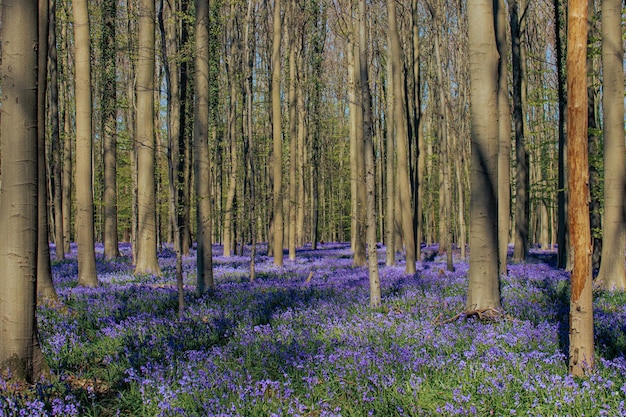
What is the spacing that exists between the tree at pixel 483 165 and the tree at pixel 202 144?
573 centimetres

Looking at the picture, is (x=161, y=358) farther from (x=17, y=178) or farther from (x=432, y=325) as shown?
(x=432, y=325)

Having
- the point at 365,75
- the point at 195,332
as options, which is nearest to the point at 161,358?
the point at 195,332

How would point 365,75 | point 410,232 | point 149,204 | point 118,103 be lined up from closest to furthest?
point 365,75, point 149,204, point 410,232, point 118,103

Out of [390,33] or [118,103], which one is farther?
[118,103]

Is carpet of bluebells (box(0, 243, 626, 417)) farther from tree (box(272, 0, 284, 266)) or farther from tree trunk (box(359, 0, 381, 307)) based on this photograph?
tree (box(272, 0, 284, 266))

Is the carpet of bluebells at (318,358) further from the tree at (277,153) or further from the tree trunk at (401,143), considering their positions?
the tree at (277,153)

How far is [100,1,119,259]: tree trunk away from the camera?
1891 centimetres

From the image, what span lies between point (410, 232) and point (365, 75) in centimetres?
716

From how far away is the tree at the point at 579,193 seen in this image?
5.04 m

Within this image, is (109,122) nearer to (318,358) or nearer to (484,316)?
(484,316)

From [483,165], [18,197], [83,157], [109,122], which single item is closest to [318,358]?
[18,197]

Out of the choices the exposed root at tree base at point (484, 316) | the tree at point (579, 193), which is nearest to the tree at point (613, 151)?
the exposed root at tree base at point (484, 316)

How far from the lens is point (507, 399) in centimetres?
427

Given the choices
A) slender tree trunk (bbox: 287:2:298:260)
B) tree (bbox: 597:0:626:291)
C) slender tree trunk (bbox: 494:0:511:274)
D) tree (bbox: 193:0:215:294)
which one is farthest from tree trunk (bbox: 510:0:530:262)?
tree (bbox: 193:0:215:294)
